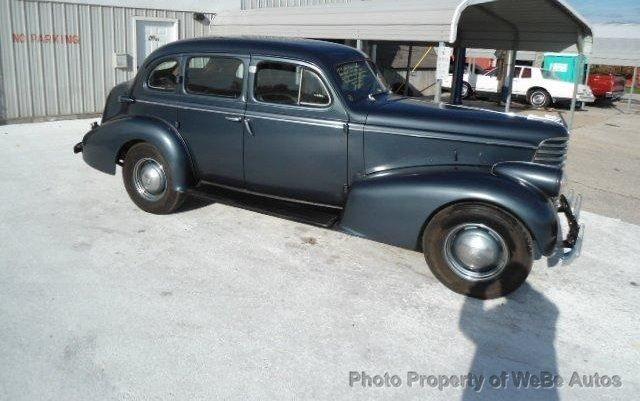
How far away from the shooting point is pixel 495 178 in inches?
158

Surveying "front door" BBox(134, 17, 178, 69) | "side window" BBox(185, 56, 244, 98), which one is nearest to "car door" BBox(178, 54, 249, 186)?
"side window" BBox(185, 56, 244, 98)

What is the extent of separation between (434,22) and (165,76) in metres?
5.55

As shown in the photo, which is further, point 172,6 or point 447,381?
point 172,6

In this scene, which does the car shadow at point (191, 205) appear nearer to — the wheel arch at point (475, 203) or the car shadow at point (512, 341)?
the wheel arch at point (475, 203)

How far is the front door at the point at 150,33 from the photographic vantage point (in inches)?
461

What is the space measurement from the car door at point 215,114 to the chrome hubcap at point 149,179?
424mm

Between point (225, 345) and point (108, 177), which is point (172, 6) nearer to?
point (108, 177)

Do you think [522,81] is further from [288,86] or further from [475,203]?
[475,203]

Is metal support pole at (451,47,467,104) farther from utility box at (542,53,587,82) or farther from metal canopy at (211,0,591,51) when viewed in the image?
utility box at (542,53,587,82)

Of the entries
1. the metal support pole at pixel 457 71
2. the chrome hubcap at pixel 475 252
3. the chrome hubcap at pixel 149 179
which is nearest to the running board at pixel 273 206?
the chrome hubcap at pixel 149 179

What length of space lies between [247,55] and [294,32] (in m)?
7.57

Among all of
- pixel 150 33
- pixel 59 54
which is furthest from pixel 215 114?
pixel 150 33

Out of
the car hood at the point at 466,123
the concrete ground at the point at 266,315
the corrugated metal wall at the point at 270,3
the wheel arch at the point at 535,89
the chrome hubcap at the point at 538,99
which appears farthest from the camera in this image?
the chrome hubcap at the point at 538,99

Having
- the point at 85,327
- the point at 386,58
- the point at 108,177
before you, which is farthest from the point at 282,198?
the point at 386,58
